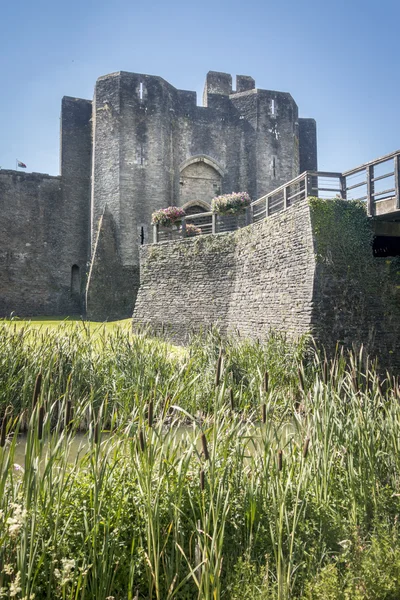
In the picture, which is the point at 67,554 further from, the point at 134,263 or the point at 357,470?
the point at 134,263

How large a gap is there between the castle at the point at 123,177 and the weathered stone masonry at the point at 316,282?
9.07 m

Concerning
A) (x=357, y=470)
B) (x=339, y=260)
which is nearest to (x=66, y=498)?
(x=357, y=470)

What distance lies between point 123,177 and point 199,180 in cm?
416

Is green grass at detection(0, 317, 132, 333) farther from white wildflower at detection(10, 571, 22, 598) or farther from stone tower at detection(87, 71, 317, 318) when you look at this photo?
white wildflower at detection(10, 571, 22, 598)

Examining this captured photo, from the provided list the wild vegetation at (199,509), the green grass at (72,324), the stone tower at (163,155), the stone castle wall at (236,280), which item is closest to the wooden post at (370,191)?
the stone castle wall at (236,280)

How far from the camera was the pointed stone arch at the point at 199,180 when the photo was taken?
2459cm

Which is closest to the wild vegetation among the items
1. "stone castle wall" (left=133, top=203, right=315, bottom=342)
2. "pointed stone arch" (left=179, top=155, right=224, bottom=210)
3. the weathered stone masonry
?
the weathered stone masonry

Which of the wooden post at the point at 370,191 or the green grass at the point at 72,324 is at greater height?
the wooden post at the point at 370,191

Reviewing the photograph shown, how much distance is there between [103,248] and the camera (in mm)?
22312

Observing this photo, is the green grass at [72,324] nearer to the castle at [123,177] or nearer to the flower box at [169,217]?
the castle at [123,177]

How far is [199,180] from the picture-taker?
2488cm

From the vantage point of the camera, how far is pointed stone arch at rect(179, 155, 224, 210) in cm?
2459

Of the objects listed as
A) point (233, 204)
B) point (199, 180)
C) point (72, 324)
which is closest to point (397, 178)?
point (233, 204)

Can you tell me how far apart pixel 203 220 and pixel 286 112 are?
23.7 ft
